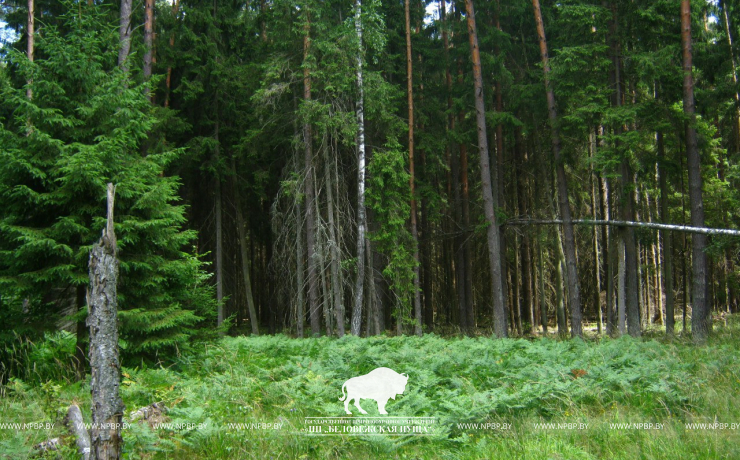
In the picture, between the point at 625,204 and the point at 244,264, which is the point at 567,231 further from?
the point at 244,264

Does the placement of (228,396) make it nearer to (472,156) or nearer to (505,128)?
(505,128)

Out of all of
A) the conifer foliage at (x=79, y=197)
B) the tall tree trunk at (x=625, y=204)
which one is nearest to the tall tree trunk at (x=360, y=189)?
the tall tree trunk at (x=625, y=204)

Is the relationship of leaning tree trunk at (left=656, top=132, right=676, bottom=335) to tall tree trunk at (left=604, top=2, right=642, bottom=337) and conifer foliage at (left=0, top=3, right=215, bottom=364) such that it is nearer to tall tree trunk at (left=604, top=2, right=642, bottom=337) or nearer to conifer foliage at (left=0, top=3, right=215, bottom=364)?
tall tree trunk at (left=604, top=2, right=642, bottom=337)

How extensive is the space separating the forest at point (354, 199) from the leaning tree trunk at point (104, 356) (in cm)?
9

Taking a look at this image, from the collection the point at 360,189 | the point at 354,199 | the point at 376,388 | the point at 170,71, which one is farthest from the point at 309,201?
the point at 376,388

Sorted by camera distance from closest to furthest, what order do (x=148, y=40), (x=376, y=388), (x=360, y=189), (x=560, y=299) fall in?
(x=376, y=388) < (x=148, y=40) < (x=360, y=189) < (x=560, y=299)

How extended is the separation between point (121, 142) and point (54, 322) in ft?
9.20

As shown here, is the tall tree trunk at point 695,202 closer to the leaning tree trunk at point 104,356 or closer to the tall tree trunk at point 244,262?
the leaning tree trunk at point 104,356

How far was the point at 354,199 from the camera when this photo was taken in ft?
65.8

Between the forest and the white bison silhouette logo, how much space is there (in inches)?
9.7

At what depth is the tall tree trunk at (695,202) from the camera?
12188mm

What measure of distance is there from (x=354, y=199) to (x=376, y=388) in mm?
14127

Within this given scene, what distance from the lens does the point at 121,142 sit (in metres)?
7.61

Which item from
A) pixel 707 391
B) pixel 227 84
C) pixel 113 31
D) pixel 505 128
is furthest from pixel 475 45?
pixel 707 391
